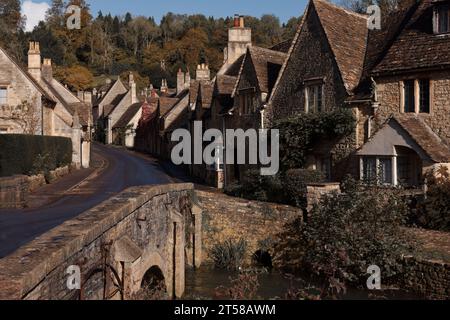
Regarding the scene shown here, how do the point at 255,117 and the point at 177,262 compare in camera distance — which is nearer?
the point at 177,262

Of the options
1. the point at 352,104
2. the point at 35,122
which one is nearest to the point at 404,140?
the point at 352,104

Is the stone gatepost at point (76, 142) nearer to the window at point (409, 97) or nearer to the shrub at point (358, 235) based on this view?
the window at point (409, 97)

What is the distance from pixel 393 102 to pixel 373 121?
3.64ft

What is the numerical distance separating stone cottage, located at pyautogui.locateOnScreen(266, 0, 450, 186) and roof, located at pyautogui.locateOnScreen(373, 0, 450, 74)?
1.6 inches

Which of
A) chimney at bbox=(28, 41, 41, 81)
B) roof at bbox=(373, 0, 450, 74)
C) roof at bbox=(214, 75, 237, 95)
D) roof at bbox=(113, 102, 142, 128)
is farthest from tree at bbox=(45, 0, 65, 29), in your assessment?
roof at bbox=(373, 0, 450, 74)

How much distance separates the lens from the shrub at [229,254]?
70.5 feet

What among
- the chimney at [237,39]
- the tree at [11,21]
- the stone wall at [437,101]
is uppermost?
the tree at [11,21]

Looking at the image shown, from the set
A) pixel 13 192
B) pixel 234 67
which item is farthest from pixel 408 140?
pixel 234 67

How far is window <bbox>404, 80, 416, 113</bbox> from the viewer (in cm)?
2256

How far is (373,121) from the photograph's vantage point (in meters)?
23.4

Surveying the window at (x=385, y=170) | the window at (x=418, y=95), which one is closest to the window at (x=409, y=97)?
the window at (x=418, y=95)

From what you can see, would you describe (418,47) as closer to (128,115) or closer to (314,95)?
(314,95)

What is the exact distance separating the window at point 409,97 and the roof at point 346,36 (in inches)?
97.2

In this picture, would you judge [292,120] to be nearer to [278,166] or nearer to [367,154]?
[278,166]
